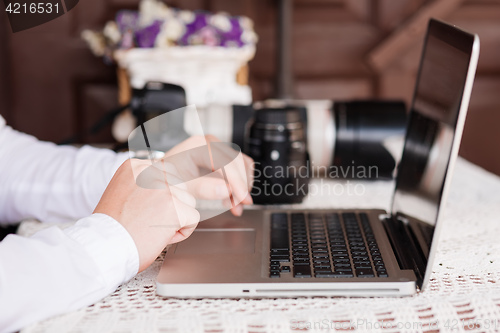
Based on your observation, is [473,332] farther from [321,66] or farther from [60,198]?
[321,66]

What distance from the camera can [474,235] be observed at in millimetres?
Result: 592

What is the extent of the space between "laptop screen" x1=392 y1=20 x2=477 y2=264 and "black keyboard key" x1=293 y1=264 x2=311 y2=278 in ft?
0.32

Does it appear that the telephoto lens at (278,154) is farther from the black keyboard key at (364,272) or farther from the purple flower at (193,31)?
the purple flower at (193,31)

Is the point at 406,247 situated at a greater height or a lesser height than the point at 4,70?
greater

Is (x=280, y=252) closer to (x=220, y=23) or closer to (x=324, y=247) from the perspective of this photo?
(x=324, y=247)

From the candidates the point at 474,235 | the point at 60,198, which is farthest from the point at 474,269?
the point at 60,198

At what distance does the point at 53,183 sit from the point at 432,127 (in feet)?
1.47

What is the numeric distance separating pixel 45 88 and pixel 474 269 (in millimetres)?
1563

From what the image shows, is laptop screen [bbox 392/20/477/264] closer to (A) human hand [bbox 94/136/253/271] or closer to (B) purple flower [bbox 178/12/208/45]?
(A) human hand [bbox 94/136/253/271]

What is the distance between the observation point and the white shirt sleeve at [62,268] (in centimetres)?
39

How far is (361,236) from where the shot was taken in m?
0.53

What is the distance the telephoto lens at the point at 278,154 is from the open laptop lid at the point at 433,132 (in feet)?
0.44

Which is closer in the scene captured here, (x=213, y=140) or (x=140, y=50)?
(x=213, y=140)

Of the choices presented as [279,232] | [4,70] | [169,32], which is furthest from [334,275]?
[4,70]
